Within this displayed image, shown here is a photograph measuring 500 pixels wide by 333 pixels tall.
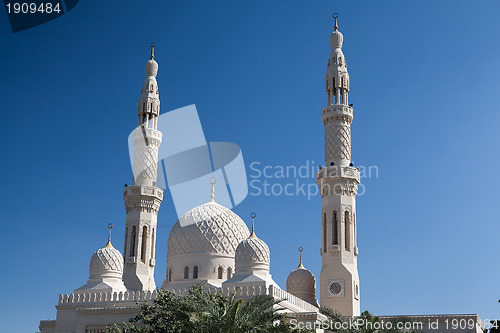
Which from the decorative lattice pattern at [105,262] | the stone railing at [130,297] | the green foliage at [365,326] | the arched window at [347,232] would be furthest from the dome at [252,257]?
the green foliage at [365,326]

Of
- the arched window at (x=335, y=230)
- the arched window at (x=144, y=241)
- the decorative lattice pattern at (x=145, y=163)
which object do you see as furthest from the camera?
the decorative lattice pattern at (x=145, y=163)

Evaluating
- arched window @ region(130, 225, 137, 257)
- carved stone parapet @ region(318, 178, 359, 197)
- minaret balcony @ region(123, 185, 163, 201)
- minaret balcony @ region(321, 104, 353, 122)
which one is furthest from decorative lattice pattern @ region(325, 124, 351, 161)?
arched window @ region(130, 225, 137, 257)

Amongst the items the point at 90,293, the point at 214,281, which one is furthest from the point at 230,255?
the point at 90,293

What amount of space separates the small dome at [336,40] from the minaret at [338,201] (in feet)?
0.65

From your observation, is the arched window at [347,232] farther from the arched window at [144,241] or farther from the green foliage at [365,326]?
the green foliage at [365,326]

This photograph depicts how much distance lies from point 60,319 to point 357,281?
1472 cm

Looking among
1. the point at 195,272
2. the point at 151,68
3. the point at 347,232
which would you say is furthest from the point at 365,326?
the point at 151,68

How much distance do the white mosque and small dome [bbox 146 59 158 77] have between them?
0.74m

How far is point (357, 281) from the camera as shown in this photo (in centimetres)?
3322

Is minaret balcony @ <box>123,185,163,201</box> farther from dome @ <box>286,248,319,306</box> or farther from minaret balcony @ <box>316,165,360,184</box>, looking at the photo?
minaret balcony @ <box>316,165,360,184</box>

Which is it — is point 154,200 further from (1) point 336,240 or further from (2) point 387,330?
(2) point 387,330

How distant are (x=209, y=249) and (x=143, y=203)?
4453mm

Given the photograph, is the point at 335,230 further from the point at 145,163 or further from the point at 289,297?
the point at 145,163

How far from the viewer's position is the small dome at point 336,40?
1480 inches
